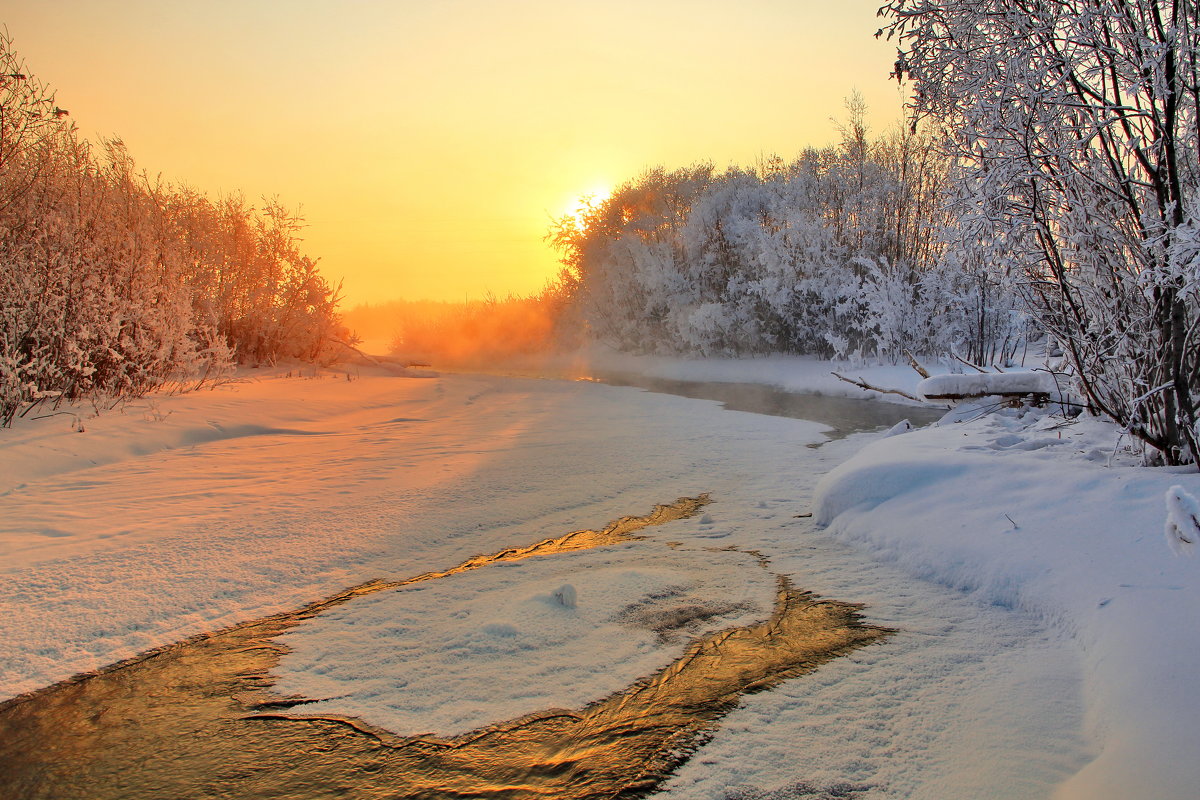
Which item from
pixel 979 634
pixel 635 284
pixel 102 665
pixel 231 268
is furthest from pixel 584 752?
pixel 635 284

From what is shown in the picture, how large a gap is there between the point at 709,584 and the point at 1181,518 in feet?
7.82

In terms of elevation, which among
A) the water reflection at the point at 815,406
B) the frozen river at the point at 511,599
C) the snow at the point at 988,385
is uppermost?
the snow at the point at 988,385

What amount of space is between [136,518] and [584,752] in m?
4.60

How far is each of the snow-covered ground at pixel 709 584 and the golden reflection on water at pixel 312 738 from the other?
14cm

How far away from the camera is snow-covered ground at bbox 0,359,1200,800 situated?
2691 mm

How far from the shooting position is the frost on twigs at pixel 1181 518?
125 inches

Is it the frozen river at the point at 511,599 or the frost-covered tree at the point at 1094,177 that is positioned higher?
the frost-covered tree at the point at 1094,177

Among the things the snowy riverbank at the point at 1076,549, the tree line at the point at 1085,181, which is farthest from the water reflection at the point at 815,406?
the tree line at the point at 1085,181

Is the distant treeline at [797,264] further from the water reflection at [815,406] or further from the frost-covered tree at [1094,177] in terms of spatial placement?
the frost-covered tree at [1094,177]

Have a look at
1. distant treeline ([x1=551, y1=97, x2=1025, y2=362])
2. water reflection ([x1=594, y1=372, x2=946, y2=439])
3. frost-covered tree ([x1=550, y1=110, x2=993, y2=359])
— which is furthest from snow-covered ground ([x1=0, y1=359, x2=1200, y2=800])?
frost-covered tree ([x1=550, y1=110, x2=993, y2=359])

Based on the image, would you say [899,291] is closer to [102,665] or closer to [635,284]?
[635,284]

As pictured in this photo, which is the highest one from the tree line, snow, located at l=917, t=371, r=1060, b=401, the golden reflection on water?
the tree line

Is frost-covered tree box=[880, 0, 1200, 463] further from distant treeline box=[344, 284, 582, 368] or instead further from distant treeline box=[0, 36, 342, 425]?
distant treeline box=[344, 284, 582, 368]

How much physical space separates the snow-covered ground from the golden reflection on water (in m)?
0.14
